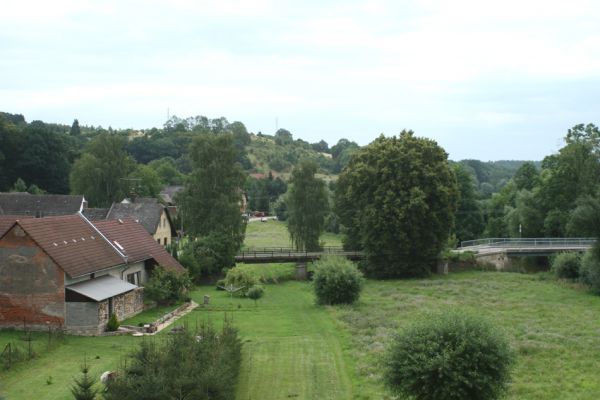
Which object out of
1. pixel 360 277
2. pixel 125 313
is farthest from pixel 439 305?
pixel 125 313

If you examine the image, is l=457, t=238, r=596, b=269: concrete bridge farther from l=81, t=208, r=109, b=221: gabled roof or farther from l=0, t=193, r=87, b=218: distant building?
l=0, t=193, r=87, b=218: distant building

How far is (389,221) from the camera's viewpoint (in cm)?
5838

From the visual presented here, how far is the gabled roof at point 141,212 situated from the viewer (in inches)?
2387

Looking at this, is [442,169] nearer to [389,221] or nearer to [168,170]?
[389,221]

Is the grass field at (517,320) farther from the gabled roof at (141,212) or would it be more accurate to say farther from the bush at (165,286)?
the gabled roof at (141,212)

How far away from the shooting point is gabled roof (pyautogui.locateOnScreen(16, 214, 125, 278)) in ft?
108

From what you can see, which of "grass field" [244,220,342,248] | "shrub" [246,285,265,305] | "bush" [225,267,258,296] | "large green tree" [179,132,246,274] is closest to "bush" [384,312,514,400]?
"shrub" [246,285,265,305]

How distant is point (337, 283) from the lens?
42.9 meters

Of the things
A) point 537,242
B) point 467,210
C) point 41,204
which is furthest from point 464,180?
point 41,204

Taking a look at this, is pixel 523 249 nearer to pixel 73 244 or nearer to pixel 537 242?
pixel 537 242

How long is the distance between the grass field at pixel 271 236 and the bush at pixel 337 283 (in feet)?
101

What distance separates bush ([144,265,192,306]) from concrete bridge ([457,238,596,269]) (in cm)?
3488

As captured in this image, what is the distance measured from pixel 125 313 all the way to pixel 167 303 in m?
5.44

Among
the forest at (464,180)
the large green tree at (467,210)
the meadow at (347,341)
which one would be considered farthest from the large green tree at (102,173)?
the large green tree at (467,210)
